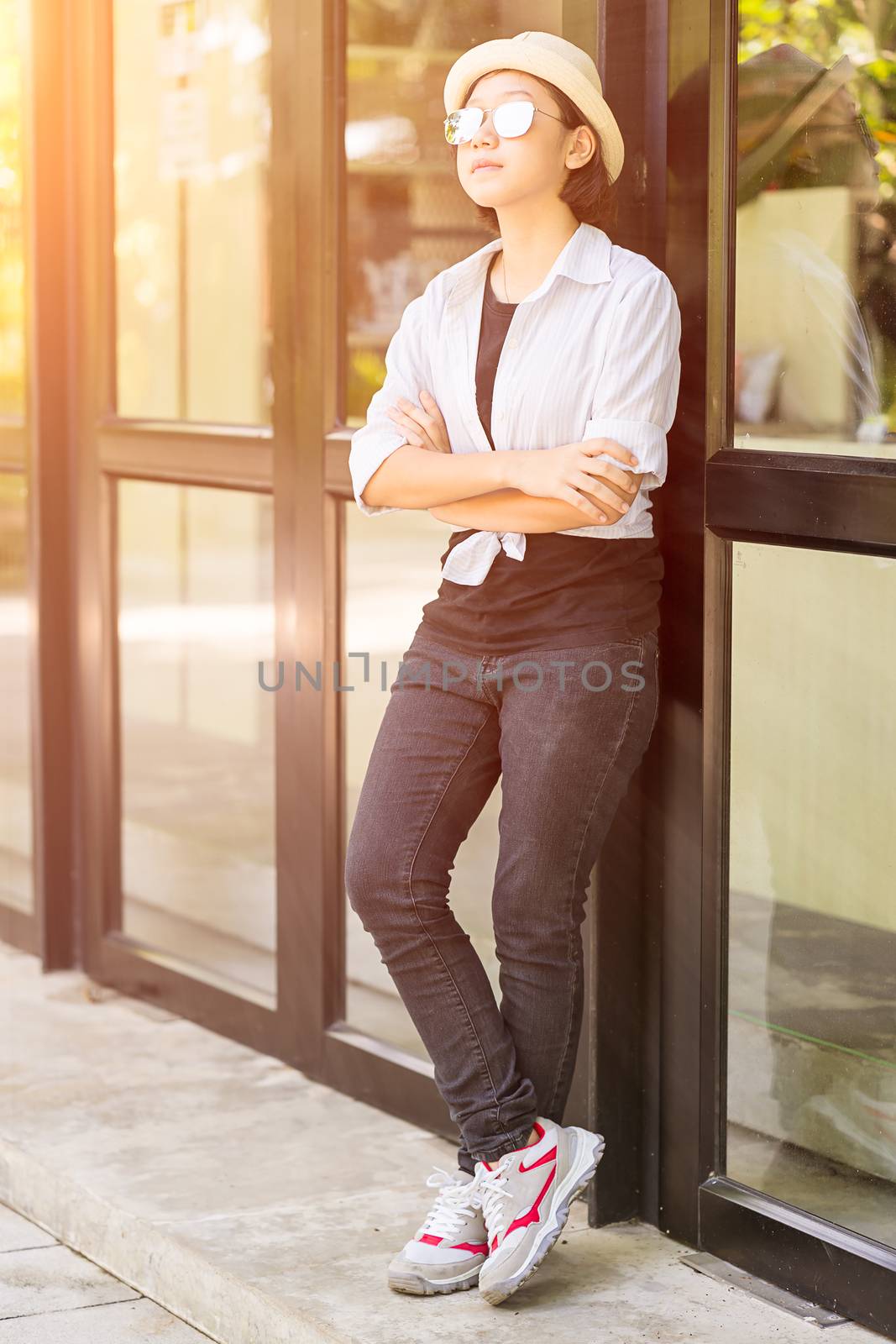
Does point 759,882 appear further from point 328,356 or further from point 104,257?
point 104,257

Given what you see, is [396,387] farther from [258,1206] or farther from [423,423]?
[258,1206]

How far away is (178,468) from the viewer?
4.16 m

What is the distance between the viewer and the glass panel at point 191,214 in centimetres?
411

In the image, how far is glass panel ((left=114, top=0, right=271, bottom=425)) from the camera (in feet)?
13.5

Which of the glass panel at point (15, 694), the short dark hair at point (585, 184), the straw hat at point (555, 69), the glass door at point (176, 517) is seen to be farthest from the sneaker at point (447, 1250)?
the glass panel at point (15, 694)

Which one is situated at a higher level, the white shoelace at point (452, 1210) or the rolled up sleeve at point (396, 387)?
the rolled up sleeve at point (396, 387)

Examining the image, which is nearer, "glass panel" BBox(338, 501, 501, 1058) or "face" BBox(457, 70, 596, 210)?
"face" BBox(457, 70, 596, 210)

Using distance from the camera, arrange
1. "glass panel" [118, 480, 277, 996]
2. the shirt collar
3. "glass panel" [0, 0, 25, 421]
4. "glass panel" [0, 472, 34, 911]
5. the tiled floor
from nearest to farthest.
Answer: the shirt collar → the tiled floor → "glass panel" [118, 480, 277, 996] → "glass panel" [0, 0, 25, 421] → "glass panel" [0, 472, 34, 911]

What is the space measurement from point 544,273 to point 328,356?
99 centimetres

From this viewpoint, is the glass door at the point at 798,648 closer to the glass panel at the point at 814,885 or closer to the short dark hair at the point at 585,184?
the glass panel at the point at 814,885

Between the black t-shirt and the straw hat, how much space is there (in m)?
0.29

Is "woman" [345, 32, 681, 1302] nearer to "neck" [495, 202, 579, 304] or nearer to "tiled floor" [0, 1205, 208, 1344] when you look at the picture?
"neck" [495, 202, 579, 304]

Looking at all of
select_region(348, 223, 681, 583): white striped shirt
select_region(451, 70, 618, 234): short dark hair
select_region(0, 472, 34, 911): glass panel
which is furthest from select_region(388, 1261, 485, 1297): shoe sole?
select_region(0, 472, 34, 911): glass panel

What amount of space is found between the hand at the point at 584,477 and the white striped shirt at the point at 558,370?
0.05 ft
